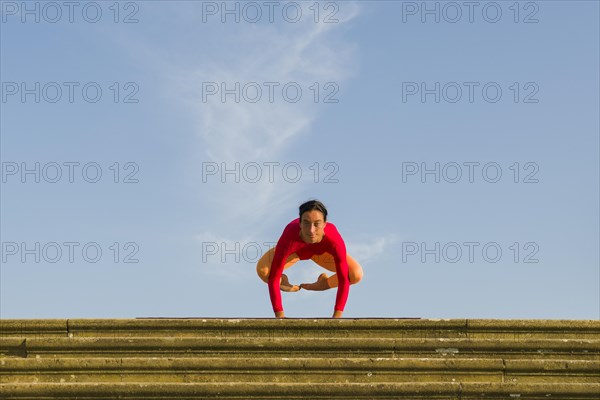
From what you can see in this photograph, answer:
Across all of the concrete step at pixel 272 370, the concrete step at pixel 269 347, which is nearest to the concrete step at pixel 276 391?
the concrete step at pixel 272 370

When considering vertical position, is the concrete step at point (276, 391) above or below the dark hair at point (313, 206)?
below

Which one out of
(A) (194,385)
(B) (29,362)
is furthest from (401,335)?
(B) (29,362)

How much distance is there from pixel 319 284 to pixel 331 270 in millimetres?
265

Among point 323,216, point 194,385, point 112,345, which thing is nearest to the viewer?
point 194,385

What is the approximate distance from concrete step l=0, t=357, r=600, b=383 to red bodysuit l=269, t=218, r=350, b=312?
2394mm

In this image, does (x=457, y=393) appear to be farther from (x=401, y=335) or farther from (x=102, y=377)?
(x=102, y=377)

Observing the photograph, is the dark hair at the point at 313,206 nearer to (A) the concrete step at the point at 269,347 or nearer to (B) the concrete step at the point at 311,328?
(B) the concrete step at the point at 311,328

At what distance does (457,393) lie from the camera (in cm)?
673

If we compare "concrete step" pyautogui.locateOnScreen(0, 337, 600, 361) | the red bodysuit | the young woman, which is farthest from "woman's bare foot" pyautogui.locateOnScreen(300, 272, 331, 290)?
"concrete step" pyautogui.locateOnScreen(0, 337, 600, 361)

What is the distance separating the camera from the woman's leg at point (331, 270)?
393 inches

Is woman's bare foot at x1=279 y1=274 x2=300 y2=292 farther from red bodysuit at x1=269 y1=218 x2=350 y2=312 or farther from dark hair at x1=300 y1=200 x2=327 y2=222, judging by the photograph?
dark hair at x1=300 y1=200 x2=327 y2=222

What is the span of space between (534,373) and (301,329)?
206cm

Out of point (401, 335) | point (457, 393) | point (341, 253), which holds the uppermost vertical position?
point (341, 253)

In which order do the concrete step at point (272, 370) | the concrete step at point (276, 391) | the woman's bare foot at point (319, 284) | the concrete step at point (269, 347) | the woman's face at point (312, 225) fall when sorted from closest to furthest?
the concrete step at point (276, 391)
the concrete step at point (272, 370)
the concrete step at point (269, 347)
the woman's face at point (312, 225)
the woman's bare foot at point (319, 284)
